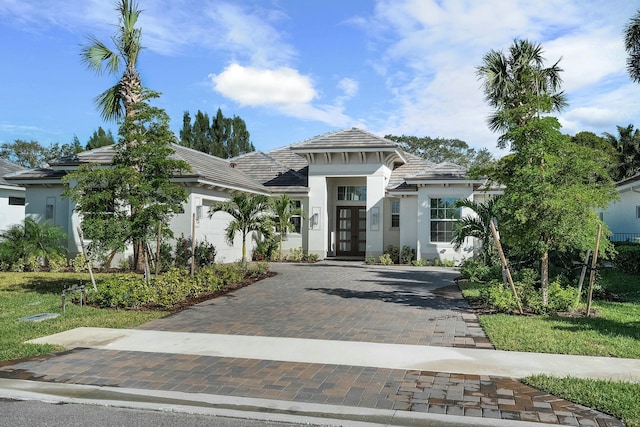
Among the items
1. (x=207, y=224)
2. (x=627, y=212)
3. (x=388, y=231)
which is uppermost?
(x=627, y=212)


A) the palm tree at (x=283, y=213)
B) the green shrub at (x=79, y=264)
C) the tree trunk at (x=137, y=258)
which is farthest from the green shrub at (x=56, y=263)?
the palm tree at (x=283, y=213)

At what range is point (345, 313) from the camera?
36.2ft

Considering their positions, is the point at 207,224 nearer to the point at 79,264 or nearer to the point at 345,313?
the point at 79,264

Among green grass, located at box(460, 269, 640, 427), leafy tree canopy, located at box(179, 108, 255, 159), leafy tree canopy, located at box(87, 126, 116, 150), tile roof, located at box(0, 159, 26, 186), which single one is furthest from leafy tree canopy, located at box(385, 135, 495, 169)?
green grass, located at box(460, 269, 640, 427)

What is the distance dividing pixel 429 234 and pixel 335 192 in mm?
5922

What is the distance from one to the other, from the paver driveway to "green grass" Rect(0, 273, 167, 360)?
85cm

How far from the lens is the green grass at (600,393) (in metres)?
5.23

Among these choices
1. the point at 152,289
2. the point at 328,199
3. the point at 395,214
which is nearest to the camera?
the point at 152,289

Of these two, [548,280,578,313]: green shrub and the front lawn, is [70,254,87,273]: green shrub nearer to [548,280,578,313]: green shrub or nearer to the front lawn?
the front lawn

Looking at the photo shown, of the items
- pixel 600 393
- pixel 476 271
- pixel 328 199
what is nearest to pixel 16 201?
pixel 328 199

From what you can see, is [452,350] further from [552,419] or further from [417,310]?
[417,310]

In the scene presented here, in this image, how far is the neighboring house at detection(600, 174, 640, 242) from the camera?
827 inches

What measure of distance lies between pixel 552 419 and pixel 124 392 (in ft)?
15.4

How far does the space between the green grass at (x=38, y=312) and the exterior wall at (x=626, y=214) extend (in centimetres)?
1956
